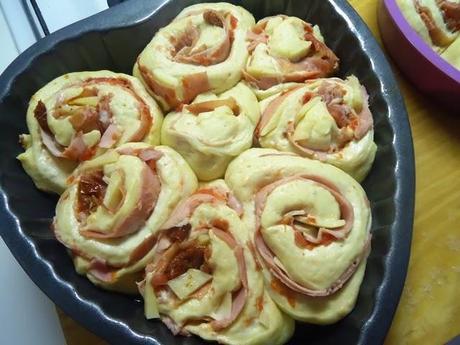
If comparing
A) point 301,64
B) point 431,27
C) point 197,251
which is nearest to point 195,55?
point 301,64

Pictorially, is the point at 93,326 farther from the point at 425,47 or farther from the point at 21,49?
the point at 425,47

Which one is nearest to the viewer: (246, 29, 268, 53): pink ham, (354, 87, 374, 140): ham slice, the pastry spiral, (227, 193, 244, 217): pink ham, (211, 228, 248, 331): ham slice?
(211, 228, 248, 331): ham slice

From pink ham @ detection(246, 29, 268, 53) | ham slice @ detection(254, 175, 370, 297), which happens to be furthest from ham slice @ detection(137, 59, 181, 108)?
ham slice @ detection(254, 175, 370, 297)

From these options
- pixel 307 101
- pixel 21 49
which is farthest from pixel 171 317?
pixel 21 49

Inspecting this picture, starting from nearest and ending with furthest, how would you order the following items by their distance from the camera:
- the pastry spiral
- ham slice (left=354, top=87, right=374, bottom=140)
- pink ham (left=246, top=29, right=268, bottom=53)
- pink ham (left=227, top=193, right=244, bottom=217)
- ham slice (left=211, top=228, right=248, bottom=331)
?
ham slice (left=211, top=228, right=248, bottom=331) → pink ham (left=227, top=193, right=244, bottom=217) → ham slice (left=354, top=87, right=374, bottom=140) → pink ham (left=246, top=29, right=268, bottom=53) → the pastry spiral

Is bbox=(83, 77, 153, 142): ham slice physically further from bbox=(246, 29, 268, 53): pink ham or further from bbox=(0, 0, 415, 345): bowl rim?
bbox=(246, 29, 268, 53): pink ham

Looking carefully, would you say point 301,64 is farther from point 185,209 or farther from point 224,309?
point 224,309
